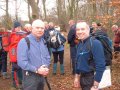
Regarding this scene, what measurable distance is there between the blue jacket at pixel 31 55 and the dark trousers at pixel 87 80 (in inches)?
31.1

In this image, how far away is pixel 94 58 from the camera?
4703 mm

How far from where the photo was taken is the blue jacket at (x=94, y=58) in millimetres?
4664

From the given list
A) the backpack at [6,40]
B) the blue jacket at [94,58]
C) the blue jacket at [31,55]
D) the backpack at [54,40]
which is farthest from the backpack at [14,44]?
the blue jacket at [94,58]

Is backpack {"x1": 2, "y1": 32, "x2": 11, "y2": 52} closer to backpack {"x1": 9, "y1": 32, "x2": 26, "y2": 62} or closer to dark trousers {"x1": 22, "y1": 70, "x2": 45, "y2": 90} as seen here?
backpack {"x1": 9, "y1": 32, "x2": 26, "y2": 62}

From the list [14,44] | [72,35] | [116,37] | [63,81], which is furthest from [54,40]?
[116,37]

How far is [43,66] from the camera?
518 cm

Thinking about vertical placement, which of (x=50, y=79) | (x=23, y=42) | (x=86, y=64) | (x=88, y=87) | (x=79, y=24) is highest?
(x=79, y=24)

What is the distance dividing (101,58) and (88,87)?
57 centimetres

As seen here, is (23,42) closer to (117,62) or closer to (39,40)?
(39,40)

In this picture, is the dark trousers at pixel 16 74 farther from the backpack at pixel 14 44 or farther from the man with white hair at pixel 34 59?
the man with white hair at pixel 34 59

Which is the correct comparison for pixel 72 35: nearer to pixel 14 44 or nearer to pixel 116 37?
pixel 14 44

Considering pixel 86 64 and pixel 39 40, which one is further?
pixel 39 40

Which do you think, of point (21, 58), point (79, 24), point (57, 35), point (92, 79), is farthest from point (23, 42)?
point (57, 35)

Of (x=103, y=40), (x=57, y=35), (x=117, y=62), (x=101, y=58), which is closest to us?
(x=101, y=58)
